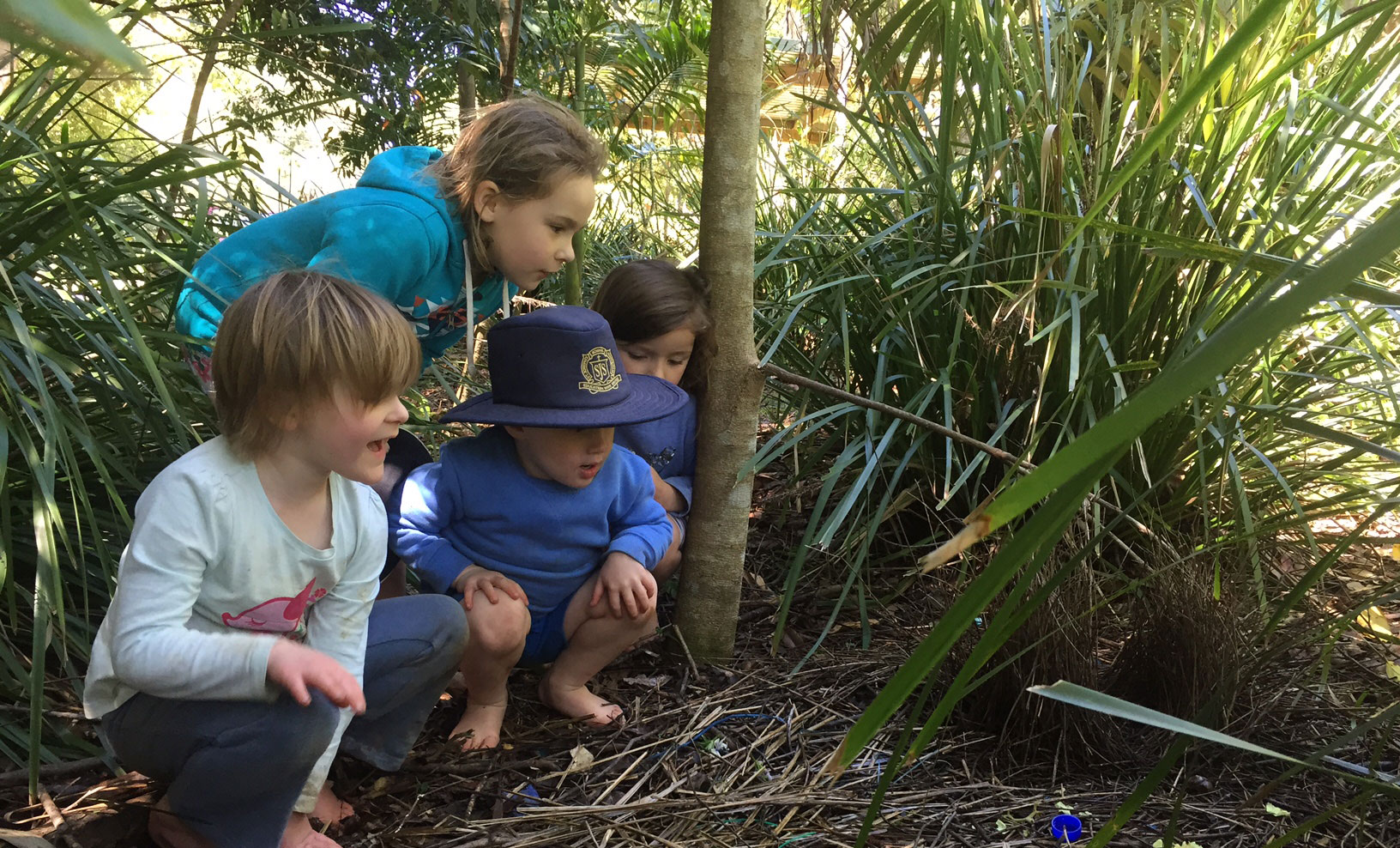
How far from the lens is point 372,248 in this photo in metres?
1.84

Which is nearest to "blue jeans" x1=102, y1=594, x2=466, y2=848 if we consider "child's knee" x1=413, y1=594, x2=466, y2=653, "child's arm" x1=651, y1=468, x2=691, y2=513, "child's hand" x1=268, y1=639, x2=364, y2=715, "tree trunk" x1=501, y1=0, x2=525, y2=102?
"child's hand" x1=268, y1=639, x2=364, y2=715

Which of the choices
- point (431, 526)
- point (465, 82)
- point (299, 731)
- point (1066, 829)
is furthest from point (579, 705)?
point (465, 82)

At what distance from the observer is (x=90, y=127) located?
6.17 feet

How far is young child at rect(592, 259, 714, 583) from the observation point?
88.2 inches

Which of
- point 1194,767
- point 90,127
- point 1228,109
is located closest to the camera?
point 1194,767

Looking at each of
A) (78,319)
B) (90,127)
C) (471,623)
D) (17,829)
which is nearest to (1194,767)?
(471,623)

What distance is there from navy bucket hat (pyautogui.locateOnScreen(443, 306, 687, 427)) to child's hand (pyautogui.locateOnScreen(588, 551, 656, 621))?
26cm

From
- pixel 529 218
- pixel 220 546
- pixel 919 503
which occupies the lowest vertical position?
pixel 919 503

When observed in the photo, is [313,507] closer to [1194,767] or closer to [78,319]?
[78,319]

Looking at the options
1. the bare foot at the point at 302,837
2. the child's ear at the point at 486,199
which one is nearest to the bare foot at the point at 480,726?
the bare foot at the point at 302,837

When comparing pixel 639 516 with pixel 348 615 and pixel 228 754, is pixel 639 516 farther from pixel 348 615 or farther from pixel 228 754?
pixel 228 754

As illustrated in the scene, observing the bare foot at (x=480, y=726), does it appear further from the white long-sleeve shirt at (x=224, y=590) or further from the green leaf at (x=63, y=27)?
the green leaf at (x=63, y=27)

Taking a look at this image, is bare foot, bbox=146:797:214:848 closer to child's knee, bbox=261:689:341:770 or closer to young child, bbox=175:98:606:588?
child's knee, bbox=261:689:341:770

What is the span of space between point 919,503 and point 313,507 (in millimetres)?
1412
